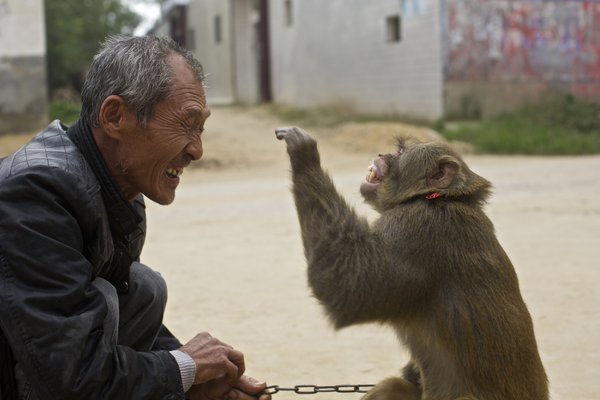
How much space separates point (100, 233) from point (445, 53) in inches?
662

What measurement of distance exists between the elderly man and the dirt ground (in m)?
1.59

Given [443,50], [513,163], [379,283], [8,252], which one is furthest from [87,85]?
[443,50]

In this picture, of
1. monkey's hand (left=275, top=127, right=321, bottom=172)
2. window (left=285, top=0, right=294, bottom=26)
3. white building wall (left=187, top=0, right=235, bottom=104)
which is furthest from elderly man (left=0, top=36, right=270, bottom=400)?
white building wall (left=187, top=0, right=235, bottom=104)

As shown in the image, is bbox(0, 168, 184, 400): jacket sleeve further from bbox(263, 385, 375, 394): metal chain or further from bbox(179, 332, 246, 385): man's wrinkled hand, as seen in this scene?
bbox(263, 385, 375, 394): metal chain

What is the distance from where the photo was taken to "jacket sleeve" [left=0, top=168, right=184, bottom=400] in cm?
228

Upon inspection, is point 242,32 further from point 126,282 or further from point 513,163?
point 126,282

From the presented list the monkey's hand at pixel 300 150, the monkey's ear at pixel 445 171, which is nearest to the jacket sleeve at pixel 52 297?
the monkey's hand at pixel 300 150

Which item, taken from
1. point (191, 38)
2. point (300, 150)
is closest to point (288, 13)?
point (191, 38)

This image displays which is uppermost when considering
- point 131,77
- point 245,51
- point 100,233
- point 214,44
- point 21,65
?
point 214,44

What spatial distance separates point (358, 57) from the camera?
2227 cm

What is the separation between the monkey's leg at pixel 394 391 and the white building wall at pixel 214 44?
89.4ft

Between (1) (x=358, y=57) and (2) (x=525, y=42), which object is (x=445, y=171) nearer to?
(2) (x=525, y=42)

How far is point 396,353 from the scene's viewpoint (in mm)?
4773

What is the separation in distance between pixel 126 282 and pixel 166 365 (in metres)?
0.46
